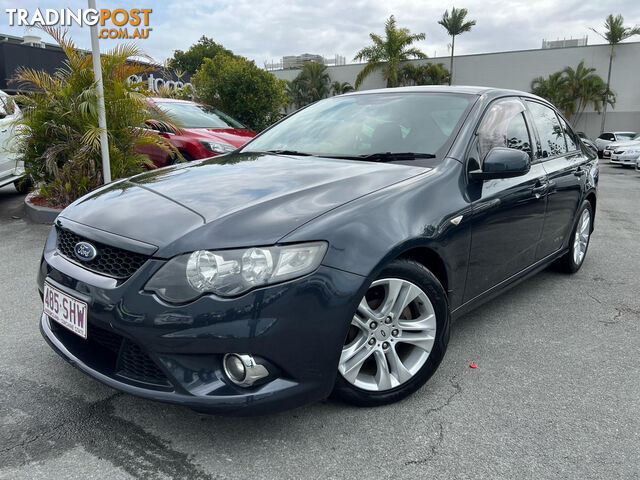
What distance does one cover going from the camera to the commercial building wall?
35.5 m

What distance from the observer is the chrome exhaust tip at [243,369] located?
2.02 meters

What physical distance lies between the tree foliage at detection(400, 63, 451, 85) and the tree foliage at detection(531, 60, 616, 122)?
252 inches

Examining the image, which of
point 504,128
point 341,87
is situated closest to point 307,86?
point 341,87

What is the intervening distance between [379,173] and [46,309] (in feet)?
5.49

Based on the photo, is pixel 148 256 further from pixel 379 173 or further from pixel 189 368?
pixel 379 173

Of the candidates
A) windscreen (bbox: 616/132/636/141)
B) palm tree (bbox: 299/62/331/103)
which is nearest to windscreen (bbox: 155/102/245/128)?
windscreen (bbox: 616/132/636/141)

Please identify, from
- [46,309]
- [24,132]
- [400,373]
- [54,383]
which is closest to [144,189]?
[46,309]

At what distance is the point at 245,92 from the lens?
38.8 feet

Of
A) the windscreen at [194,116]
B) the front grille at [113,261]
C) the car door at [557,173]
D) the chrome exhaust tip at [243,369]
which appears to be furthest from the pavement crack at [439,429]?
the windscreen at [194,116]

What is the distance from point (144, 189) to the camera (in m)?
2.73

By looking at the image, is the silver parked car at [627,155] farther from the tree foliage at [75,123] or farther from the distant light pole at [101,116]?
the distant light pole at [101,116]

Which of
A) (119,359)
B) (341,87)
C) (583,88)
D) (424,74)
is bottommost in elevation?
(119,359)

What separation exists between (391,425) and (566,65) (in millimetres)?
40098

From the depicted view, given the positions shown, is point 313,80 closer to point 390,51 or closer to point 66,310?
point 390,51
